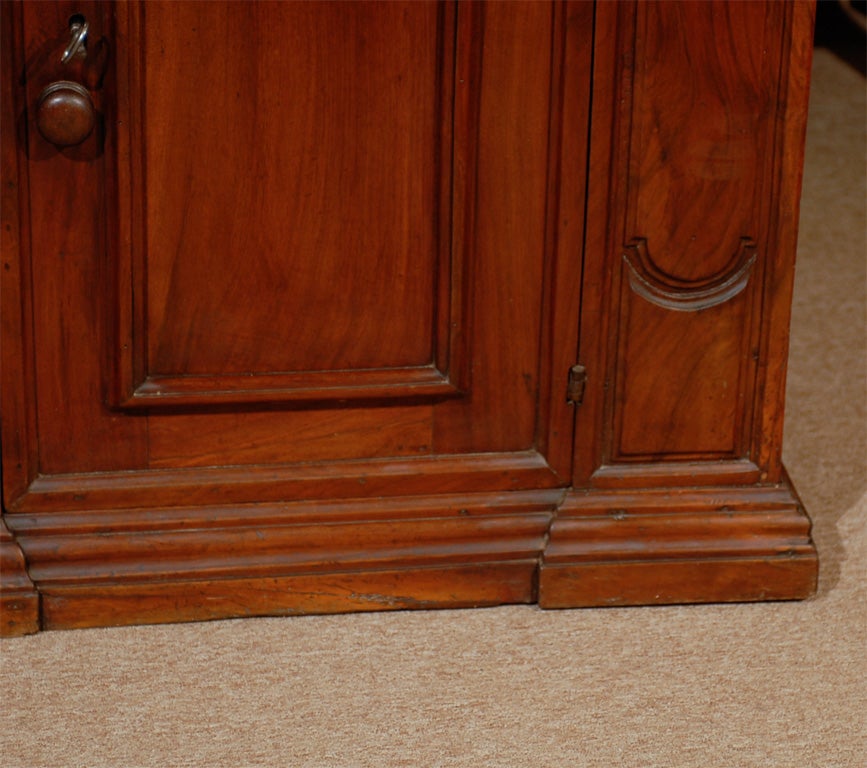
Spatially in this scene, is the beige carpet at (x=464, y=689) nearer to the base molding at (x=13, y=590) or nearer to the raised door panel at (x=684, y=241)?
the base molding at (x=13, y=590)

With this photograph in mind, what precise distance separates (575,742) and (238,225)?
2.28 feet

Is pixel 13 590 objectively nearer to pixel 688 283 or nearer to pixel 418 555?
pixel 418 555

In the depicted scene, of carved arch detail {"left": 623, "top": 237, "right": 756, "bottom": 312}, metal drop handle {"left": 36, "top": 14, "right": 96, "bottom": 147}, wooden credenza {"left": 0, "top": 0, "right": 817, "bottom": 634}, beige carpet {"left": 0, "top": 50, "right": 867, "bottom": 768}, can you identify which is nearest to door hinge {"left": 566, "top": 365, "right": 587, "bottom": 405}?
wooden credenza {"left": 0, "top": 0, "right": 817, "bottom": 634}

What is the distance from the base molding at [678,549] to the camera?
187cm

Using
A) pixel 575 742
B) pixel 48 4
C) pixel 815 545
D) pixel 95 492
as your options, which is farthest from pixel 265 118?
pixel 815 545

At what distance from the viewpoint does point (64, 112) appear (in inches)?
63.6

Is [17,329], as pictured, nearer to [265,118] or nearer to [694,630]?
[265,118]

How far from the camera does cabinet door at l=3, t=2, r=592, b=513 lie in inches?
65.3

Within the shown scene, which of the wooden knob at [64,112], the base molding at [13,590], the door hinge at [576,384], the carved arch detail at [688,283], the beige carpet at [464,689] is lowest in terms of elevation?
the beige carpet at [464,689]

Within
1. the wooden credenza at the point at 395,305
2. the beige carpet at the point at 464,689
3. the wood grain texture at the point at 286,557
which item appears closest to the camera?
the beige carpet at the point at 464,689

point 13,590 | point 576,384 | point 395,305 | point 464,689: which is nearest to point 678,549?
point 576,384

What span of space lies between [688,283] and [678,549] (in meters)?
0.34

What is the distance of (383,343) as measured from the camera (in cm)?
179

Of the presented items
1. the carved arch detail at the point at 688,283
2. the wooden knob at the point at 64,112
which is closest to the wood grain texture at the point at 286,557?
the carved arch detail at the point at 688,283
